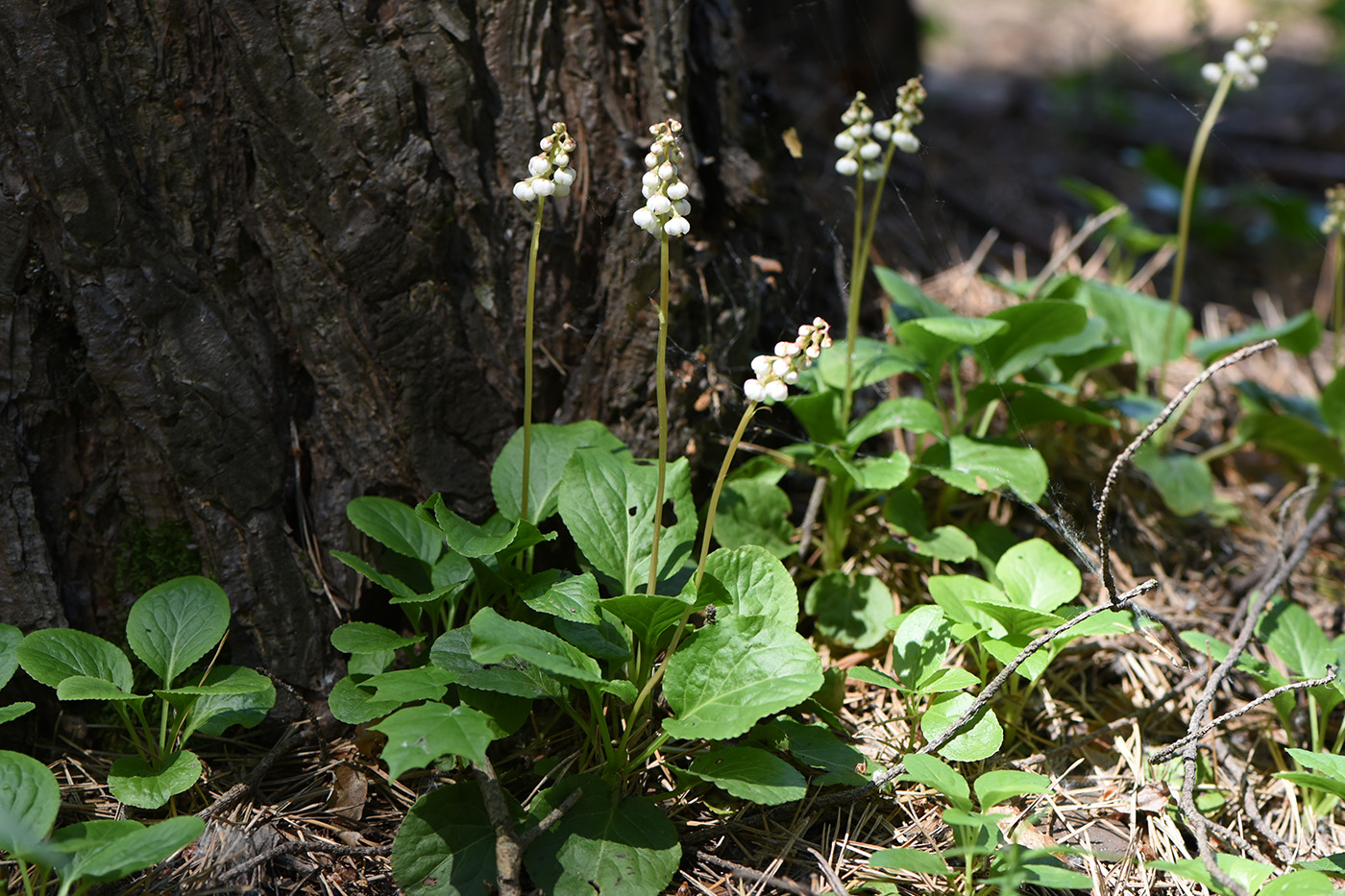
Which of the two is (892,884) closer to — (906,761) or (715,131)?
(906,761)

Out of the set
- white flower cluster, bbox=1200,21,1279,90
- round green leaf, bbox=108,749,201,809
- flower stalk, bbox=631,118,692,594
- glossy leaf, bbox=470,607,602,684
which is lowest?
round green leaf, bbox=108,749,201,809

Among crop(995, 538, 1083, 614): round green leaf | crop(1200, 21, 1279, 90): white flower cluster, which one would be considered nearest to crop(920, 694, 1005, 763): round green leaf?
crop(995, 538, 1083, 614): round green leaf

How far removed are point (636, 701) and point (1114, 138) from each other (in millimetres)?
4954

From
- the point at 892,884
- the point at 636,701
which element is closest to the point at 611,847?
the point at 636,701

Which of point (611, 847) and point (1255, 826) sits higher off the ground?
point (611, 847)

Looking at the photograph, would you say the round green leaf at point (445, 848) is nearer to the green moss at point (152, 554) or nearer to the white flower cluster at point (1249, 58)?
the green moss at point (152, 554)

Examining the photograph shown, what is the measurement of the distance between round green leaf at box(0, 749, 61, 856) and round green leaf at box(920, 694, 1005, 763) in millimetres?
1578

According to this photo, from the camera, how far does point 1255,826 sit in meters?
1.88

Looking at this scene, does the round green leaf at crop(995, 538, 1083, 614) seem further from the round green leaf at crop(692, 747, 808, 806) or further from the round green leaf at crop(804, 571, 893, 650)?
the round green leaf at crop(692, 747, 808, 806)

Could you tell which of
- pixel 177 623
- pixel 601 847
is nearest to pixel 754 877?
pixel 601 847

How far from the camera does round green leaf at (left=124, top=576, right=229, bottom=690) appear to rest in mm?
1784

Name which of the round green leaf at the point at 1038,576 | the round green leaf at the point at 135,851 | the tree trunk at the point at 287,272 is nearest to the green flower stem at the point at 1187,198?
the round green leaf at the point at 1038,576

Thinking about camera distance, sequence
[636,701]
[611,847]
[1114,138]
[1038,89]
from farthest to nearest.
Result: [1038,89] → [1114,138] → [636,701] → [611,847]

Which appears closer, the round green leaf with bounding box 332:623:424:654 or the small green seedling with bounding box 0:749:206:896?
the small green seedling with bounding box 0:749:206:896
